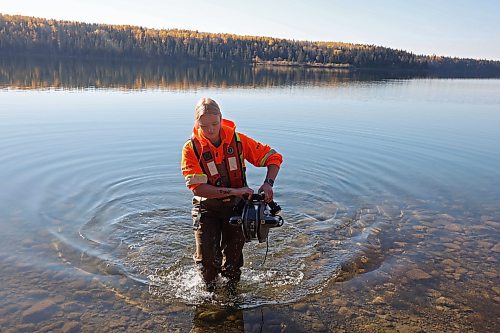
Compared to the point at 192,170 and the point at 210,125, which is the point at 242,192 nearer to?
the point at 192,170

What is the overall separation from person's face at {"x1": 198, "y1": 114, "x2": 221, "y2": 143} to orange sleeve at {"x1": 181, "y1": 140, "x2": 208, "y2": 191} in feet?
0.94

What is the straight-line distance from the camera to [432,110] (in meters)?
26.1

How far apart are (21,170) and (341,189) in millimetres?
→ 7911

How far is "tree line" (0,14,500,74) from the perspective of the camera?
337ft

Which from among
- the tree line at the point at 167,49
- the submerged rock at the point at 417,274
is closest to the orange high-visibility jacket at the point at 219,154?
the submerged rock at the point at 417,274

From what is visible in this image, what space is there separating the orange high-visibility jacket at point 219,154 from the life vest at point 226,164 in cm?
3

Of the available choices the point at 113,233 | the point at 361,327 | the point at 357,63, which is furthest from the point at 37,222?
the point at 357,63

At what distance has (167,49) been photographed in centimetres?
11375

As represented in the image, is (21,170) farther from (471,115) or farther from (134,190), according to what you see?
(471,115)

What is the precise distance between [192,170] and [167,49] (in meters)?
115

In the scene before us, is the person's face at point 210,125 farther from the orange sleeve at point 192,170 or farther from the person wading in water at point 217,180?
the orange sleeve at point 192,170

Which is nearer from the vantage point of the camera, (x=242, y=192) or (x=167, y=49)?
(x=242, y=192)

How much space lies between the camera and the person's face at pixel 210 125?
482 centimetres

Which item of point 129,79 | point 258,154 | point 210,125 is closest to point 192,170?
point 210,125
